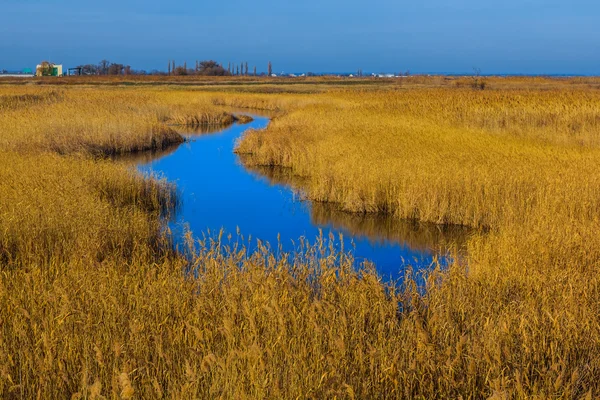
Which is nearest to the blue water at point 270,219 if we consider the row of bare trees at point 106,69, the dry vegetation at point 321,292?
the dry vegetation at point 321,292

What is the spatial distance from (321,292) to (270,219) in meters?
6.16

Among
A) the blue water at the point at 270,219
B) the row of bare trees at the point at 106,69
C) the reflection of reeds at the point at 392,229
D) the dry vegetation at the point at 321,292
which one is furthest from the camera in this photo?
the row of bare trees at the point at 106,69

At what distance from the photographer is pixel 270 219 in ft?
38.4

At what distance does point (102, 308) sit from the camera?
180 inches

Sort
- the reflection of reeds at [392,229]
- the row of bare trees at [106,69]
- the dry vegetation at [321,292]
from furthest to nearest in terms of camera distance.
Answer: the row of bare trees at [106,69], the reflection of reeds at [392,229], the dry vegetation at [321,292]

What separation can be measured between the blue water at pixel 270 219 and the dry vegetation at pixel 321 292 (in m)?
0.55

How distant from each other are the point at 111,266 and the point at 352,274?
7.42ft

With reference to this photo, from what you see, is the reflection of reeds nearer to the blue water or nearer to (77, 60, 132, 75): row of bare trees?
the blue water

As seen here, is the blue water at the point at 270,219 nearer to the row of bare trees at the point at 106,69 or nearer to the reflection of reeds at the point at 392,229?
the reflection of reeds at the point at 392,229

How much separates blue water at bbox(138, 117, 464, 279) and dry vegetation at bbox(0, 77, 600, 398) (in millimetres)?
553

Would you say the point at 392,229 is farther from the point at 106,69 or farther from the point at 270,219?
the point at 106,69

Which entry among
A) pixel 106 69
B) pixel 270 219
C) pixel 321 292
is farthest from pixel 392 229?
pixel 106 69

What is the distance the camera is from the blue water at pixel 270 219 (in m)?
9.66

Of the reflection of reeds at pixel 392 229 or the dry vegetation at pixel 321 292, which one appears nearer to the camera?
the dry vegetation at pixel 321 292
